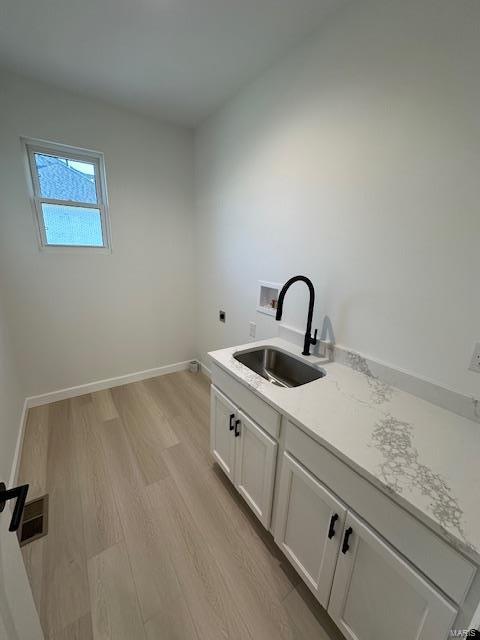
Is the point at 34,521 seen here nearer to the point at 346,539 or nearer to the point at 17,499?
the point at 17,499

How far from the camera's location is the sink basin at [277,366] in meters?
1.58

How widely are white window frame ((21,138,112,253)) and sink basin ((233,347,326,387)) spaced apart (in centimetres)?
180

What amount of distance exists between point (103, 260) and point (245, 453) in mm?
2149

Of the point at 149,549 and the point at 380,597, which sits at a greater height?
the point at 380,597

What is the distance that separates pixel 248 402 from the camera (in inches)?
50.6

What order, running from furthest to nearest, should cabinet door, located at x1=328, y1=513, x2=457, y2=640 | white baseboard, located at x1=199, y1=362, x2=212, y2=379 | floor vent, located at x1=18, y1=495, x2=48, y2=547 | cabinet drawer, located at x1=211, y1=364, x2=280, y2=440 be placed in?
white baseboard, located at x1=199, y1=362, x2=212, y2=379
floor vent, located at x1=18, y1=495, x2=48, y2=547
cabinet drawer, located at x1=211, y1=364, x2=280, y2=440
cabinet door, located at x1=328, y1=513, x2=457, y2=640

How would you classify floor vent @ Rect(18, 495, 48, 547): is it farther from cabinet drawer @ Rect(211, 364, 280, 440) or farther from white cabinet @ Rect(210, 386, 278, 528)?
cabinet drawer @ Rect(211, 364, 280, 440)

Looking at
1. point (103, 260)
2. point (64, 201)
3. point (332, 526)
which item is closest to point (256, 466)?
point (332, 526)

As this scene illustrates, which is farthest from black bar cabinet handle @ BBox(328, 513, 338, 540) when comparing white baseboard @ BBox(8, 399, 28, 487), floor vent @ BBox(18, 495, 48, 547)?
white baseboard @ BBox(8, 399, 28, 487)

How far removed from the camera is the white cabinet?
1229 mm

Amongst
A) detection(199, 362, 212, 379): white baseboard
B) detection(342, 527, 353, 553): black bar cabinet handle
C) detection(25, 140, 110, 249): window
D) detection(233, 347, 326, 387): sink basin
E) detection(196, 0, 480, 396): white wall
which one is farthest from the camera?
detection(199, 362, 212, 379): white baseboard

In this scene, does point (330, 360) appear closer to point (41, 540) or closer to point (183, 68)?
point (41, 540)

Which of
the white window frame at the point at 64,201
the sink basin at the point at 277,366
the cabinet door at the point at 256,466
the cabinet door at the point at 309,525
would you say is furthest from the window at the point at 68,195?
the cabinet door at the point at 309,525

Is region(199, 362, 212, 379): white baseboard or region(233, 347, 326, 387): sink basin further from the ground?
region(233, 347, 326, 387): sink basin
